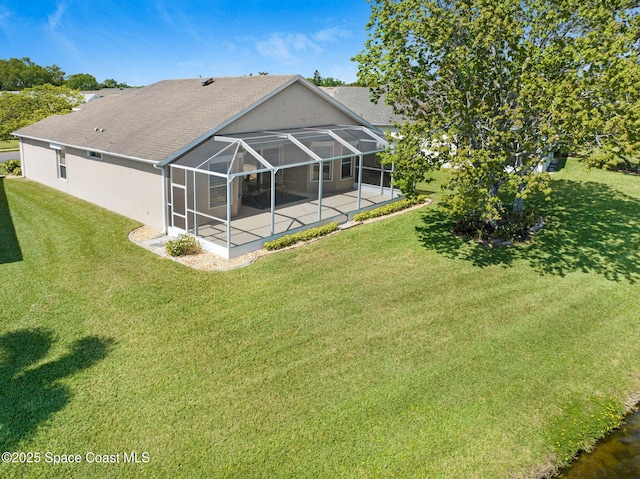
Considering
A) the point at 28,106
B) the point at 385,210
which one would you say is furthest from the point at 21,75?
the point at 385,210

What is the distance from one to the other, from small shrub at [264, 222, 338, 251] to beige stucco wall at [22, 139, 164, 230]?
448cm

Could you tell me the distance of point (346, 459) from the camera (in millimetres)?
7266

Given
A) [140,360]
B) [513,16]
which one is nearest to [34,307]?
[140,360]

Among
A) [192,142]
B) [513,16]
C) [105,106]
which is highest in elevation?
[513,16]

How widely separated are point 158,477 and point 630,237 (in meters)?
17.2

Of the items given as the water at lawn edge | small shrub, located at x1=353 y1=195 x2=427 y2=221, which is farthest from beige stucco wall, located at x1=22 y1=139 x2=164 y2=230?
the water at lawn edge

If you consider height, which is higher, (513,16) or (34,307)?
(513,16)

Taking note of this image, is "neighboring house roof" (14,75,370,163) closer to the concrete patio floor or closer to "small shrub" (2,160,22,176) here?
"small shrub" (2,160,22,176)

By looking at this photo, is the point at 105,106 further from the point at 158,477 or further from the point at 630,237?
the point at 630,237

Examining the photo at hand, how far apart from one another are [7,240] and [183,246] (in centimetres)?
633

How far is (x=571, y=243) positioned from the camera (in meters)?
16.0

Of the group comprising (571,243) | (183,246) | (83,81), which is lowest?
(183,246)

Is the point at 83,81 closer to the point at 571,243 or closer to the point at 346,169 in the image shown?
the point at 346,169

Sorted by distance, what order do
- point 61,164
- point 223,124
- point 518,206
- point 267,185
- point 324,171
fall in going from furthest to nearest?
1. point 61,164
2. point 324,171
3. point 267,185
4. point 518,206
5. point 223,124
